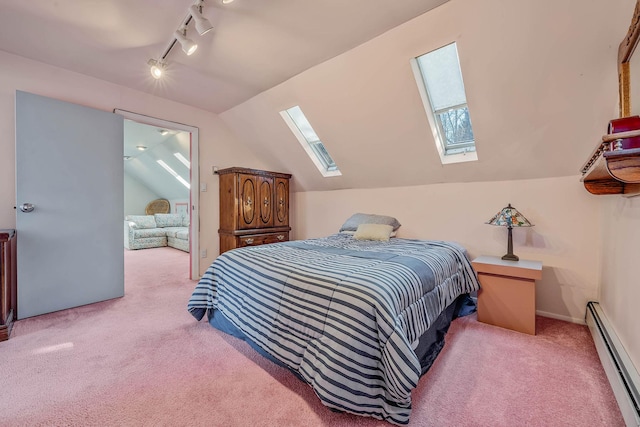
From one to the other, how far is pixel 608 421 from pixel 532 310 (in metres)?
0.90

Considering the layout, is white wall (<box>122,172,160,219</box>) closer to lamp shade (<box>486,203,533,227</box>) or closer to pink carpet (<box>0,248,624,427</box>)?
pink carpet (<box>0,248,624,427</box>)

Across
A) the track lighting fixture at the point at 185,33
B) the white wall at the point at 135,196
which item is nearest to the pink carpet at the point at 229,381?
the track lighting fixture at the point at 185,33

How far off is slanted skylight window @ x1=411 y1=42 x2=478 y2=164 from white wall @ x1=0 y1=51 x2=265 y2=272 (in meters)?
2.72

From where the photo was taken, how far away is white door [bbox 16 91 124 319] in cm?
233

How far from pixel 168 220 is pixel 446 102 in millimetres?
6853

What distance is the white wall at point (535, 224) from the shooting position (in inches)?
89.3

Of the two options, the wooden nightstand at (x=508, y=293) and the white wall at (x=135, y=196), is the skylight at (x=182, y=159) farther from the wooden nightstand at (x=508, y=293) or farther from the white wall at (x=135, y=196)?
the wooden nightstand at (x=508, y=293)

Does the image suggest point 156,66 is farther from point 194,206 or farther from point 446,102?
point 446,102

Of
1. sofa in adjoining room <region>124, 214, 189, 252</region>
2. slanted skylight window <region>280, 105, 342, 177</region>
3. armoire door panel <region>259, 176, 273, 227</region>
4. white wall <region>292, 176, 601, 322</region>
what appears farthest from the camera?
sofa in adjoining room <region>124, 214, 189, 252</region>

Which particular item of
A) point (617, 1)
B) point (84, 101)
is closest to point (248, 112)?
point (84, 101)

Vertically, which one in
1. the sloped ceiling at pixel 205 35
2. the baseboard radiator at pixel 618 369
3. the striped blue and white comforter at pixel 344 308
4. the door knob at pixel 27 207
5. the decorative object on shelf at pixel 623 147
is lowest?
the baseboard radiator at pixel 618 369

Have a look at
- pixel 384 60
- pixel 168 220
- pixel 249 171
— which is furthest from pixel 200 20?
pixel 168 220

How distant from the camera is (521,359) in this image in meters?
1.73

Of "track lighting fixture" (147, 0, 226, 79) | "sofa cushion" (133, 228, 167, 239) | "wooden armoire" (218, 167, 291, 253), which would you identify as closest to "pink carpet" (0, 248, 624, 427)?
"wooden armoire" (218, 167, 291, 253)
